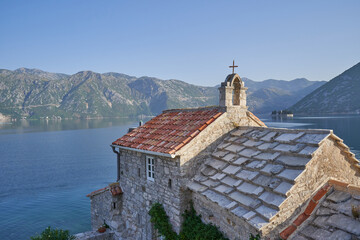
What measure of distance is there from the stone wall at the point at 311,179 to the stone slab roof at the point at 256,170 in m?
0.18

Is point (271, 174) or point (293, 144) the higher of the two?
point (293, 144)

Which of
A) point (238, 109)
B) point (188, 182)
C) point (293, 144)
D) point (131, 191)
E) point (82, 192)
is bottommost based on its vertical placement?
point (82, 192)

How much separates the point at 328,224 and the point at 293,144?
2511 millimetres

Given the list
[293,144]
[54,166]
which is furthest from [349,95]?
[293,144]

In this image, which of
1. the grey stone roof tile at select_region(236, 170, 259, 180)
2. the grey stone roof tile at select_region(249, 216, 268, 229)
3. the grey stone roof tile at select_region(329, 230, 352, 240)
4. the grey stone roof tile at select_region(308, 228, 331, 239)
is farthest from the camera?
the grey stone roof tile at select_region(236, 170, 259, 180)

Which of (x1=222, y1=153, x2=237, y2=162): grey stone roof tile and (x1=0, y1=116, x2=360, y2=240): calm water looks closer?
(x1=222, y1=153, x2=237, y2=162): grey stone roof tile

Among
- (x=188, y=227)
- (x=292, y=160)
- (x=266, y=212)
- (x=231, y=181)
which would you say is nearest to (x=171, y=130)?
(x=231, y=181)

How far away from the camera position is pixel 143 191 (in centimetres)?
1175

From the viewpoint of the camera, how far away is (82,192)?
3453 centimetres

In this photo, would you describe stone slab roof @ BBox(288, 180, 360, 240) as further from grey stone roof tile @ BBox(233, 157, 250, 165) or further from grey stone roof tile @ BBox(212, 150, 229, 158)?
grey stone roof tile @ BBox(212, 150, 229, 158)

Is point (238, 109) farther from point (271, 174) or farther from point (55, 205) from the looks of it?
point (55, 205)

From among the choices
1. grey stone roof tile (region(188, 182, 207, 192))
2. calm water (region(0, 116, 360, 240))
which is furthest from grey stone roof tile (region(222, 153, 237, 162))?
calm water (region(0, 116, 360, 240))

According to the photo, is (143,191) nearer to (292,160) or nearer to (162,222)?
(162,222)

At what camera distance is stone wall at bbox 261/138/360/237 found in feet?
20.7
